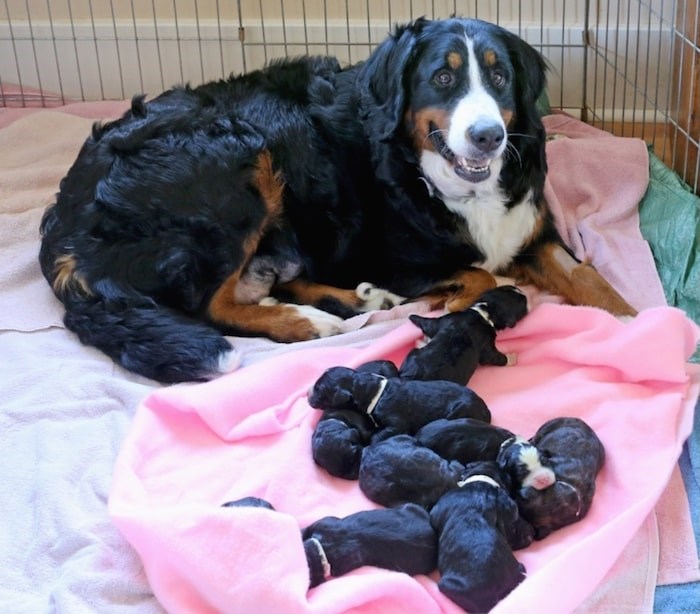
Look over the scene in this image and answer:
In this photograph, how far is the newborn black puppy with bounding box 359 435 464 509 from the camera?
1812 mm

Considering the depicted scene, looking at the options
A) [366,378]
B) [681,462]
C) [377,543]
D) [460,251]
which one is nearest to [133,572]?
[377,543]

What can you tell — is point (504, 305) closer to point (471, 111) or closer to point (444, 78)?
point (471, 111)

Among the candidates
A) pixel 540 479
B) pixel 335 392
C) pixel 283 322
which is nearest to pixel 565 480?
pixel 540 479

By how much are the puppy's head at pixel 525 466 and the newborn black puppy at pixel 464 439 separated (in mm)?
44

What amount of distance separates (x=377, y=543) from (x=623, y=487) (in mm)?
520

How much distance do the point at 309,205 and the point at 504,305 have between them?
682 mm

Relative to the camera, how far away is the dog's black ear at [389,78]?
8.20ft

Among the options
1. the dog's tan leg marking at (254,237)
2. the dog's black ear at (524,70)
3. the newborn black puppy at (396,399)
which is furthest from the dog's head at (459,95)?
the newborn black puppy at (396,399)

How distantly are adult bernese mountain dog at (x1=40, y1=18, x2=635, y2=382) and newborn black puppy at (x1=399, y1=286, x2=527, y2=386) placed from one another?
0.22 m

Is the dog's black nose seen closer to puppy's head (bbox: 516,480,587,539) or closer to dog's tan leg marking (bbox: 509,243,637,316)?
dog's tan leg marking (bbox: 509,243,637,316)

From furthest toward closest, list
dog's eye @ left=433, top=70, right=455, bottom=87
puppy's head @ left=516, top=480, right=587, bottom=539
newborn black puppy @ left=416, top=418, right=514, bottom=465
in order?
dog's eye @ left=433, top=70, right=455, bottom=87
newborn black puppy @ left=416, top=418, right=514, bottom=465
puppy's head @ left=516, top=480, right=587, bottom=539

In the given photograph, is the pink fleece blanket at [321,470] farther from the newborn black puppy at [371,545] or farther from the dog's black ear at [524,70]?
the dog's black ear at [524,70]

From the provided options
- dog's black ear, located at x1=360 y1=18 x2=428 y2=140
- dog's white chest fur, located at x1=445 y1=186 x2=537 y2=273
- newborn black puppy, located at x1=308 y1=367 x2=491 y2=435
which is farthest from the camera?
dog's white chest fur, located at x1=445 y1=186 x2=537 y2=273

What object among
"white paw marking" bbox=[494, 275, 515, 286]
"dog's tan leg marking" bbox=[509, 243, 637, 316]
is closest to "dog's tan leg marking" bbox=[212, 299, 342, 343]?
"white paw marking" bbox=[494, 275, 515, 286]
